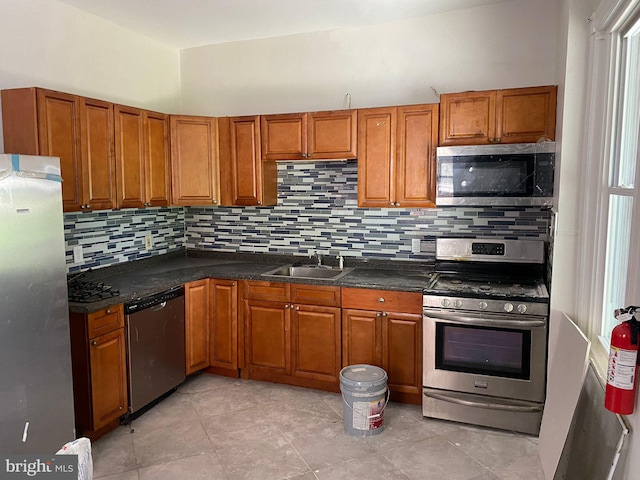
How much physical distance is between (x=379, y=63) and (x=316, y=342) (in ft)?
7.39

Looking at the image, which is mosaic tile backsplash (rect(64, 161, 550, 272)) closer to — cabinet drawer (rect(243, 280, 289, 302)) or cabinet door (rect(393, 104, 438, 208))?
cabinet door (rect(393, 104, 438, 208))

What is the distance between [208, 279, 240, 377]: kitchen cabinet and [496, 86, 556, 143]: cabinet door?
229 cm

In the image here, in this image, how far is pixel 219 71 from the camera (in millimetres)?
4449

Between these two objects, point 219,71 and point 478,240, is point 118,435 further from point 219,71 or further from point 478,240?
point 219,71

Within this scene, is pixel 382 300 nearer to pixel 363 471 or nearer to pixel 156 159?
pixel 363 471

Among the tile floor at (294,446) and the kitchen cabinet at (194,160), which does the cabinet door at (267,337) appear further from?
the kitchen cabinet at (194,160)

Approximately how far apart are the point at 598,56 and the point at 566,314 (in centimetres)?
137

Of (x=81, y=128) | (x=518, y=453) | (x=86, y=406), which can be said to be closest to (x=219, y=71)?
(x=81, y=128)

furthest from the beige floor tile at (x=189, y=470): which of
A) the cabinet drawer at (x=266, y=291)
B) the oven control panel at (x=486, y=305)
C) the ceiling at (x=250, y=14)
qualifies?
the ceiling at (x=250, y=14)

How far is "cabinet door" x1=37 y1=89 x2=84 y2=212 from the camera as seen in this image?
2.88 meters

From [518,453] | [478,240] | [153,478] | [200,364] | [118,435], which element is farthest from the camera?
[200,364]

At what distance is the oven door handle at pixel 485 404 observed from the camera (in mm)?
3032

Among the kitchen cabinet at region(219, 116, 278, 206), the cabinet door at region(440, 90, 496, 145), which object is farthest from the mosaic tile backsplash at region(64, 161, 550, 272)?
the cabinet door at region(440, 90, 496, 145)

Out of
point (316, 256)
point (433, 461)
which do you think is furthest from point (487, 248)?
point (433, 461)
